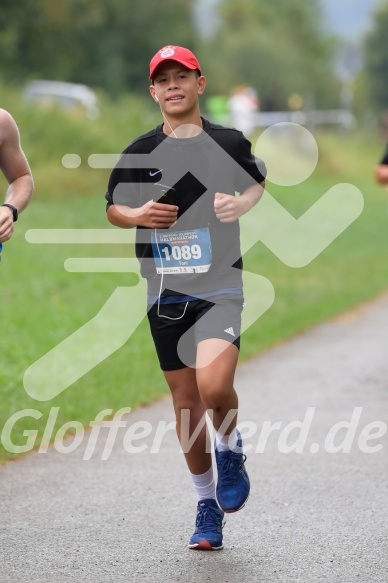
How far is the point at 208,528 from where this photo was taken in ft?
18.2

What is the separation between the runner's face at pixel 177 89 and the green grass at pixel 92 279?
2.95 metres

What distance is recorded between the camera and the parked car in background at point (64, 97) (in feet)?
96.7

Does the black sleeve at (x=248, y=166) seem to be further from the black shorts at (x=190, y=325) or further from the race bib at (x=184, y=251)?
the black shorts at (x=190, y=325)

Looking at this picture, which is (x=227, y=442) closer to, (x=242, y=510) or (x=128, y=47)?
(x=242, y=510)

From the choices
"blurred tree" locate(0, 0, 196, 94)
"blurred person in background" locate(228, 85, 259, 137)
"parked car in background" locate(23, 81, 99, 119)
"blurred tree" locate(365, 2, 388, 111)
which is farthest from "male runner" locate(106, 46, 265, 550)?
"blurred tree" locate(365, 2, 388, 111)

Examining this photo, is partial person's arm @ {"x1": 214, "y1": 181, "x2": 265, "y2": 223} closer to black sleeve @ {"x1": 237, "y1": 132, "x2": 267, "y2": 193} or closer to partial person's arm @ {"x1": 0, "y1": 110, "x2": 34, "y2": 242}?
black sleeve @ {"x1": 237, "y1": 132, "x2": 267, "y2": 193}

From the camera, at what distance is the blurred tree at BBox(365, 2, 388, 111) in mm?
73375

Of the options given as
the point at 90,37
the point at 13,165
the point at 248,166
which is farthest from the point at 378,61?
the point at 248,166

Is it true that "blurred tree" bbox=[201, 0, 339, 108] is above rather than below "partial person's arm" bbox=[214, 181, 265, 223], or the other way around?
above

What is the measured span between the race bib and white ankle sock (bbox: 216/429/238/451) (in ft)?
2.36

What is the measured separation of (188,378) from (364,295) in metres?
11.8

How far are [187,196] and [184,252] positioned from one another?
9.5 inches

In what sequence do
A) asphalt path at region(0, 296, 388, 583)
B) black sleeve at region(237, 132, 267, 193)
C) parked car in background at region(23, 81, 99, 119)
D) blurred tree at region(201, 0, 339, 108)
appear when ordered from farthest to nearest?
1. blurred tree at region(201, 0, 339, 108)
2. parked car in background at region(23, 81, 99, 119)
3. black sleeve at region(237, 132, 267, 193)
4. asphalt path at region(0, 296, 388, 583)

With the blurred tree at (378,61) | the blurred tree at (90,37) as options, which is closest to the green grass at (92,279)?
the blurred tree at (90,37)
